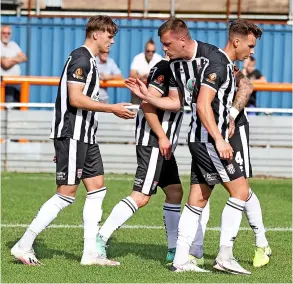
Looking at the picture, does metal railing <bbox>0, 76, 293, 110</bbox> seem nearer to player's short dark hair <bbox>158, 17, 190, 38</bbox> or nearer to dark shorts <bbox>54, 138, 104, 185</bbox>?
dark shorts <bbox>54, 138, 104, 185</bbox>

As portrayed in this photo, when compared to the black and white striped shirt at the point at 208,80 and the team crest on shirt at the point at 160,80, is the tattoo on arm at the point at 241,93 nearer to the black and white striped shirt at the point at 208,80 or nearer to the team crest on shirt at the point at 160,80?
the black and white striped shirt at the point at 208,80

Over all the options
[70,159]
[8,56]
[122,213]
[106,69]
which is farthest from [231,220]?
[8,56]

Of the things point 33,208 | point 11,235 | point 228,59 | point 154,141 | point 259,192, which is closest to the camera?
point 228,59

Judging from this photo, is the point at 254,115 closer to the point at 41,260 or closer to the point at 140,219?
the point at 140,219

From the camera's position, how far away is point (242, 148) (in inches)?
329

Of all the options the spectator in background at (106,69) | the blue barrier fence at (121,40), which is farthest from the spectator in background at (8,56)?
the blue barrier fence at (121,40)

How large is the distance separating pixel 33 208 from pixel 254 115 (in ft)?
20.1

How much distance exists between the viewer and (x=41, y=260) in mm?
8586

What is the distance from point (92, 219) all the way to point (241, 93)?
167cm

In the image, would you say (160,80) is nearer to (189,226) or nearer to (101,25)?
(101,25)

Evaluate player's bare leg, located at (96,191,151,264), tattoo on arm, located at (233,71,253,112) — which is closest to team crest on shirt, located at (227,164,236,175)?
tattoo on arm, located at (233,71,253,112)

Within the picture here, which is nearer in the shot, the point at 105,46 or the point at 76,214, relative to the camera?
→ the point at 105,46

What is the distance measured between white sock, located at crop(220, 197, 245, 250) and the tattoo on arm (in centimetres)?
81

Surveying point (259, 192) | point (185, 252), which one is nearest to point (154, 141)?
point (185, 252)
